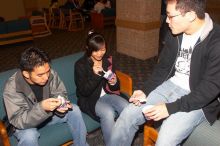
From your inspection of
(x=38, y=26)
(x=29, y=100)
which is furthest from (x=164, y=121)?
(x=38, y=26)

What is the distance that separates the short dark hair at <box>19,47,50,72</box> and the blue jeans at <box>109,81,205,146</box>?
881 millimetres

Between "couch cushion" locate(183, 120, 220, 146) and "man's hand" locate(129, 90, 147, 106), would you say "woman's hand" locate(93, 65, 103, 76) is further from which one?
"couch cushion" locate(183, 120, 220, 146)

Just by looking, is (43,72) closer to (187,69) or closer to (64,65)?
(64,65)

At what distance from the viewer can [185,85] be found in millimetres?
2238

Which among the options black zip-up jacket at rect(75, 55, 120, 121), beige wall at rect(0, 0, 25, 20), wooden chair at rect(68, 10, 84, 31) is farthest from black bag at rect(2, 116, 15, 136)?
beige wall at rect(0, 0, 25, 20)

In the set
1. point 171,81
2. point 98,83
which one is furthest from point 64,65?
point 171,81

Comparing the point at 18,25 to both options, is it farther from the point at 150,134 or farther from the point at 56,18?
the point at 150,134

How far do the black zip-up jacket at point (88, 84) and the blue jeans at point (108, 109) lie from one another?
8 centimetres

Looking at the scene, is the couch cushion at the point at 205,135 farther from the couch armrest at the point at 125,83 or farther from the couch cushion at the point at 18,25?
the couch cushion at the point at 18,25

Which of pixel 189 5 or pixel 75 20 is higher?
pixel 189 5

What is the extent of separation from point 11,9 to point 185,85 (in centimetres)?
1236

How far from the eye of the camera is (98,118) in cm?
254

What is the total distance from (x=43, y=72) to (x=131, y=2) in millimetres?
3899

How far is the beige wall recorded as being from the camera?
482 inches
